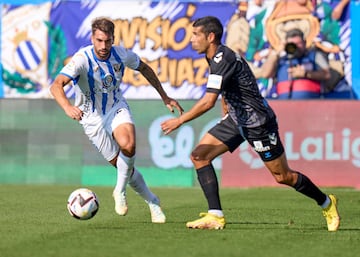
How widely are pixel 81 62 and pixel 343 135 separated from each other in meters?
9.72

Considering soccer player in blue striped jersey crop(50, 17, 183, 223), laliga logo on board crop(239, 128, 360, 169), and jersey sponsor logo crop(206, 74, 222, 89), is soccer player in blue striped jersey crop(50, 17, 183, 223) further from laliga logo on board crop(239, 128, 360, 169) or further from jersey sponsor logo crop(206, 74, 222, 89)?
laliga logo on board crop(239, 128, 360, 169)

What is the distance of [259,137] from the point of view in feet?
36.8

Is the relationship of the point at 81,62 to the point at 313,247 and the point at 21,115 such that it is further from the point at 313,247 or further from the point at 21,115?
the point at 21,115

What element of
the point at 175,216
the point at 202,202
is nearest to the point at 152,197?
the point at 175,216

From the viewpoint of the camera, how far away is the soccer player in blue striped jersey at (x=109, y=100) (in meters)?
11.7

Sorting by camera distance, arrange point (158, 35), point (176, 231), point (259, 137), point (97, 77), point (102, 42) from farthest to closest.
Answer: point (158, 35) < point (97, 77) < point (102, 42) < point (259, 137) < point (176, 231)

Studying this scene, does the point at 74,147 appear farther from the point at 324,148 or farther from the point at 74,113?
the point at 74,113

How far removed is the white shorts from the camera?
477 inches

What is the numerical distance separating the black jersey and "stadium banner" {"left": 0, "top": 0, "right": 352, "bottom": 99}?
452 inches

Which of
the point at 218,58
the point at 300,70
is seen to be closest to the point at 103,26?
the point at 218,58

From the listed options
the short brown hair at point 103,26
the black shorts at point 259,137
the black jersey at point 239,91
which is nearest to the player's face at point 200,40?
the black jersey at point 239,91

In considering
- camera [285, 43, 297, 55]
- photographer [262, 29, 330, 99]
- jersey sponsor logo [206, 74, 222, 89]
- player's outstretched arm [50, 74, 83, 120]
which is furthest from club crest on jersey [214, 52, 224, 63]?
photographer [262, 29, 330, 99]

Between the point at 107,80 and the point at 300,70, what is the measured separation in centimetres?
1091

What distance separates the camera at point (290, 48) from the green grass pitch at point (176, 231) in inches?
239
